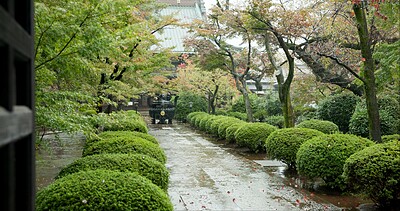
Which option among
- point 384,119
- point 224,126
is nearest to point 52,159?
point 224,126

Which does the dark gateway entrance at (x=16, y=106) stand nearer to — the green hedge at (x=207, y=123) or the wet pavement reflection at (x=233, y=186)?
the wet pavement reflection at (x=233, y=186)

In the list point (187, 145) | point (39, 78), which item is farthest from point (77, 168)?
point (187, 145)

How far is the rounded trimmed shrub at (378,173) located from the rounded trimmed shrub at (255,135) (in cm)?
666

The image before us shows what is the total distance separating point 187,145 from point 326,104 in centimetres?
554

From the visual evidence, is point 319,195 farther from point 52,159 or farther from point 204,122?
point 204,122

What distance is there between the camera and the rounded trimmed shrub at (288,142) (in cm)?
950

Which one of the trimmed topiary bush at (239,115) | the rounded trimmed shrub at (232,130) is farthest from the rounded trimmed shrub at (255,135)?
the trimmed topiary bush at (239,115)

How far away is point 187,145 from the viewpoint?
627 inches

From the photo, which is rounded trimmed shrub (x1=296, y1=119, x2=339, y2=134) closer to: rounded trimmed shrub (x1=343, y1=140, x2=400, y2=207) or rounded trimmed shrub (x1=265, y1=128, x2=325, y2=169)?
rounded trimmed shrub (x1=265, y1=128, x2=325, y2=169)

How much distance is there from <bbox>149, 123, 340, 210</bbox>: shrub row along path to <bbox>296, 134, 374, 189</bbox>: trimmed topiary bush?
55cm

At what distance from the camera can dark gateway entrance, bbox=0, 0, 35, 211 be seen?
1431 millimetres

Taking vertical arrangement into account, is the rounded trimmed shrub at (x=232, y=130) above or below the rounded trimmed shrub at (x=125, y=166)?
below

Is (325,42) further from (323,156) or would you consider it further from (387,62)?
(323,156)

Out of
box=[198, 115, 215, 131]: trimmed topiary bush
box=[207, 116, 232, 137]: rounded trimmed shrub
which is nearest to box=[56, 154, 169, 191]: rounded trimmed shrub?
box=[207, 116, 232, 137]: rounded trimmed shrub
